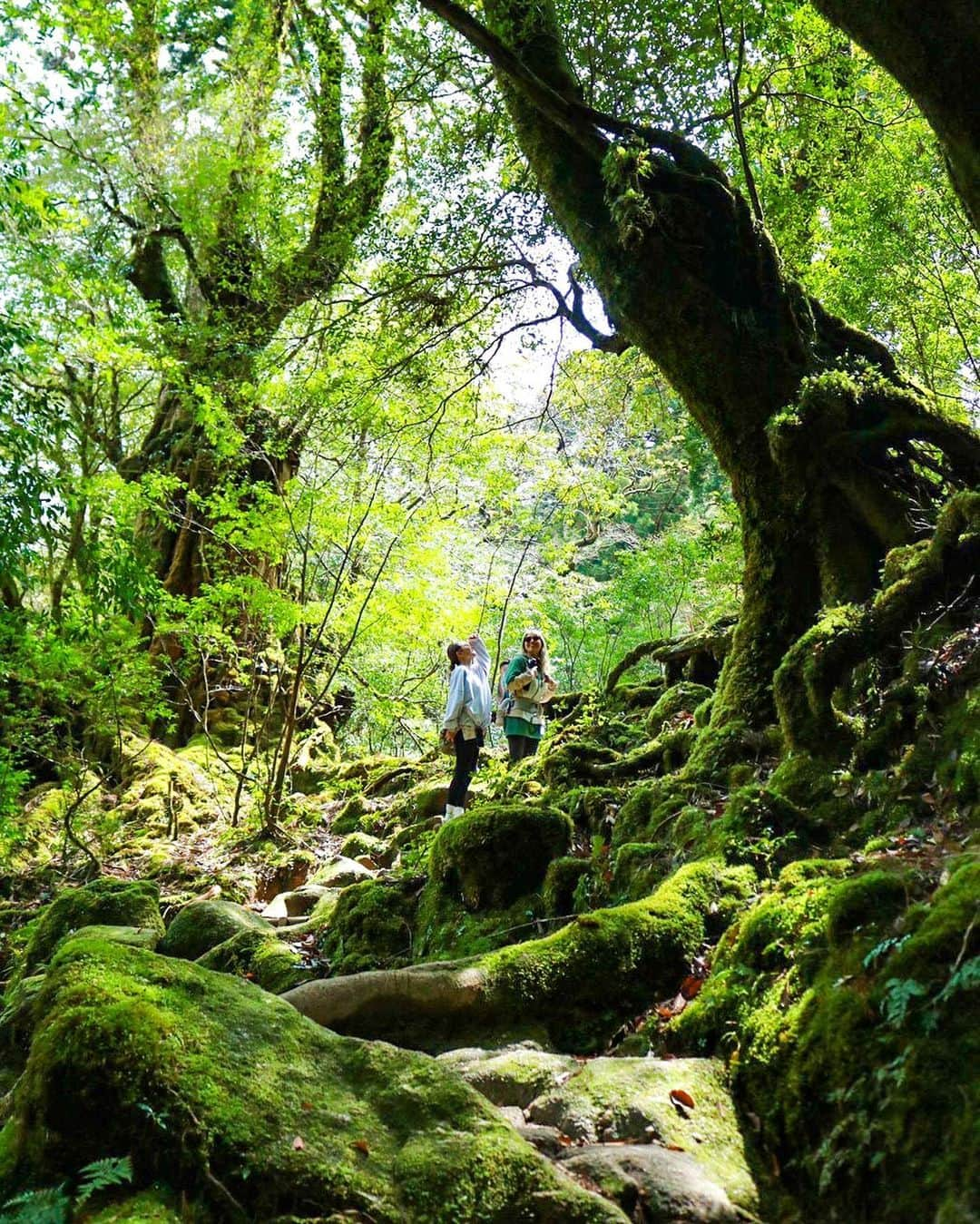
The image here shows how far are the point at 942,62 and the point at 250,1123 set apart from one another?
18.0 ft

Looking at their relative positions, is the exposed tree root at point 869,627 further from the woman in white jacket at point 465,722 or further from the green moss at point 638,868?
the woman in white jacket at point 465,722

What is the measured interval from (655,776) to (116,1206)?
5.50 m

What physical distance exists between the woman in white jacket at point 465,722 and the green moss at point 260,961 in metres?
3.08

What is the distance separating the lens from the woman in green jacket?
9594mm

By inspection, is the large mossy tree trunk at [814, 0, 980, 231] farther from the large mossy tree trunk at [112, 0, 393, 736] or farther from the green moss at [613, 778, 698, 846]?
the large mossy tree trunk at [112, 0, 393, 736]

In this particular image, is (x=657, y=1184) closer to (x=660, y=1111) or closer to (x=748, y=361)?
(x=660, y=1111)

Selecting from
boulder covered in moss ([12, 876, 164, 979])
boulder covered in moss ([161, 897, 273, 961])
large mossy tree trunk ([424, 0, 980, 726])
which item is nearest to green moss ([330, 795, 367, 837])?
boulder covered in moss ([12, 876, 164, 979])

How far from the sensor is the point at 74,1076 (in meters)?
2.46

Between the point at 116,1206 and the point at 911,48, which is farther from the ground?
the point at 911,48

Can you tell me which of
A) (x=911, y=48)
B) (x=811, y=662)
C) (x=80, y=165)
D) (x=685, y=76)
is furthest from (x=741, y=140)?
(x=80, y=165)

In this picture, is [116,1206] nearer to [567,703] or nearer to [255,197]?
[567,703]

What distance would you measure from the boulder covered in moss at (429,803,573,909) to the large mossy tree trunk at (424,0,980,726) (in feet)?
5.19

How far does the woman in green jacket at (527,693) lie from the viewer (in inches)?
378

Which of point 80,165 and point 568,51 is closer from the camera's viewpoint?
point 568,51
